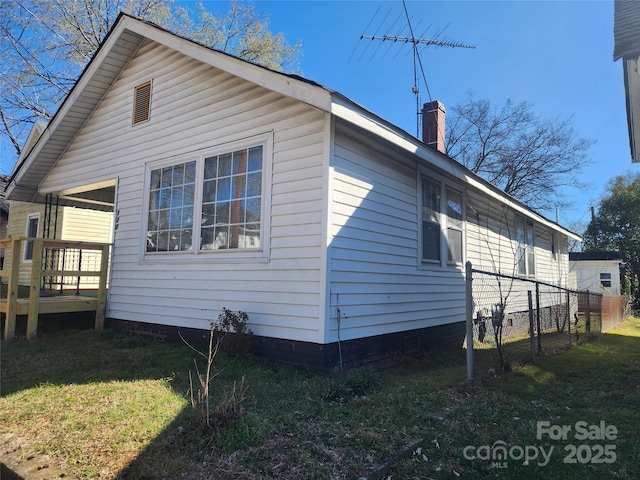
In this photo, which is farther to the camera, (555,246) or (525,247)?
(555,246)

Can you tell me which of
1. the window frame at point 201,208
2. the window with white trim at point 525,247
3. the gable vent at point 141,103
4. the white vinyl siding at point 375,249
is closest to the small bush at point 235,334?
the window frame at point 201,208

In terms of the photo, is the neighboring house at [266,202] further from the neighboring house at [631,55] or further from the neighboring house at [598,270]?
the neighboring house at [598,270]

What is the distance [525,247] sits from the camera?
11977 mm

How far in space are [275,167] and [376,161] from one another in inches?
60.4

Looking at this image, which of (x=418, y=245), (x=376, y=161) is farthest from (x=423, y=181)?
(x=376, y=161)

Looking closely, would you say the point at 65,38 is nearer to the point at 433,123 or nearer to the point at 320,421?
the point at 433,123

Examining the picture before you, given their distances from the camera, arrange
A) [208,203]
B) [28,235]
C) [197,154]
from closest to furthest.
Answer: [208,203], [197,154], [28,235]

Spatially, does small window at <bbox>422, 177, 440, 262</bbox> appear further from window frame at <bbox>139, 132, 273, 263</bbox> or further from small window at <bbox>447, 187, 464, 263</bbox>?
window frame at <bbox>139, 132, 273, 263</bbox>

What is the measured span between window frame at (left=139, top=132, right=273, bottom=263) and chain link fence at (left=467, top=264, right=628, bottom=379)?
279cm

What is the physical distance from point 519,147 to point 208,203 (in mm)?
22030

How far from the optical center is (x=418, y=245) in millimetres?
7172

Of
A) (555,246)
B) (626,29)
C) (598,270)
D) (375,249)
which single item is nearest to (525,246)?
(555,246)

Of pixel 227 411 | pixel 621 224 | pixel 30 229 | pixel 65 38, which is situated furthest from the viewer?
pixel 621 224

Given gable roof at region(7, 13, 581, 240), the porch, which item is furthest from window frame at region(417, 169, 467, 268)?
the porch
